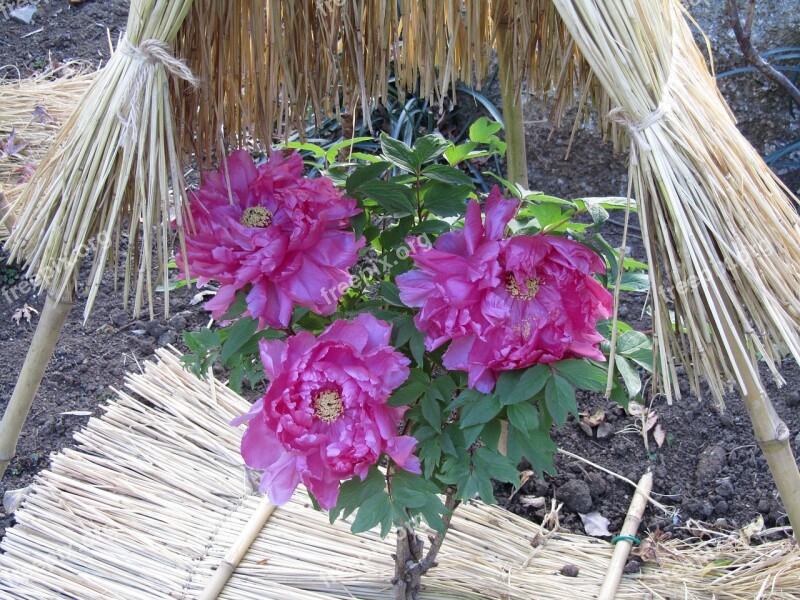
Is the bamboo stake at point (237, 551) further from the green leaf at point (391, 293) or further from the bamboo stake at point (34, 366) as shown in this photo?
the green leaf at point (391, 293)

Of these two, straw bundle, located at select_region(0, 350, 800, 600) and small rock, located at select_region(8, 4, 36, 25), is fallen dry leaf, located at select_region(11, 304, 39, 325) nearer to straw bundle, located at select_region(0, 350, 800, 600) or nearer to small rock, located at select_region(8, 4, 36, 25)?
straw bundle, located at select_region(0, 350, 800, 600)

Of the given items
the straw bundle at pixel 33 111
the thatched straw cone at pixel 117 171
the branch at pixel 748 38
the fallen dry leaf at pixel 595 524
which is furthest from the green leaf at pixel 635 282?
the straw bundle at pixel 33 111

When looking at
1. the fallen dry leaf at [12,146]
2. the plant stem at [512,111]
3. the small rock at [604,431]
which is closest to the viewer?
the plant stem at [512,111]

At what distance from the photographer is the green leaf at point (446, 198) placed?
2.72ft

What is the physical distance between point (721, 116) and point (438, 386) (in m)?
0.38

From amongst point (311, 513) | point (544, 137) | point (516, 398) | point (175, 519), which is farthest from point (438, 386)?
point (544, 137)

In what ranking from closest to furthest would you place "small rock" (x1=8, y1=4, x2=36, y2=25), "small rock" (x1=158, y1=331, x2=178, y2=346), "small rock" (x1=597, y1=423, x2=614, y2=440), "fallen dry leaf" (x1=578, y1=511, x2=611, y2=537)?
"fallen dry leaf" (x1=578, y1=511, x2=611, y2=537) < "small rock" (x1=597, y1=423, x2=614, y2=440) < "small rock" (x1=158, y1=331, x2=178, y2=346) < "small rock" (x1=8, y1=4, x2=36, y2=25)

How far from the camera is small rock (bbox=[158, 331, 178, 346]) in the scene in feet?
6.32

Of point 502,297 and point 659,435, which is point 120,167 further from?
point 659,435

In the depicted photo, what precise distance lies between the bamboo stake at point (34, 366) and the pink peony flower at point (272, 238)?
0.54 feet

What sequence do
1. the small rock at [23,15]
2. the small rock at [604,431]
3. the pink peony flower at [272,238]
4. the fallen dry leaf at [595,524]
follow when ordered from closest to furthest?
the pink peony flower at [272,238] → the fallen dry leaf at [595,524] → the small rock at [604,431] → the small rock at [23,15]

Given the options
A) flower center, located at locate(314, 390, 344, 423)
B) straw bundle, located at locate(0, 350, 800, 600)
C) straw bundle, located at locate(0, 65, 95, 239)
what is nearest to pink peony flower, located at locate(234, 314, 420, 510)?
flower center, located at locate(314, 390, 344, 423)

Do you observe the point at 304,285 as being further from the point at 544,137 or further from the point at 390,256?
the point at 544,137

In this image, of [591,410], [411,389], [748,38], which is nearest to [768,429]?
[411,389]
